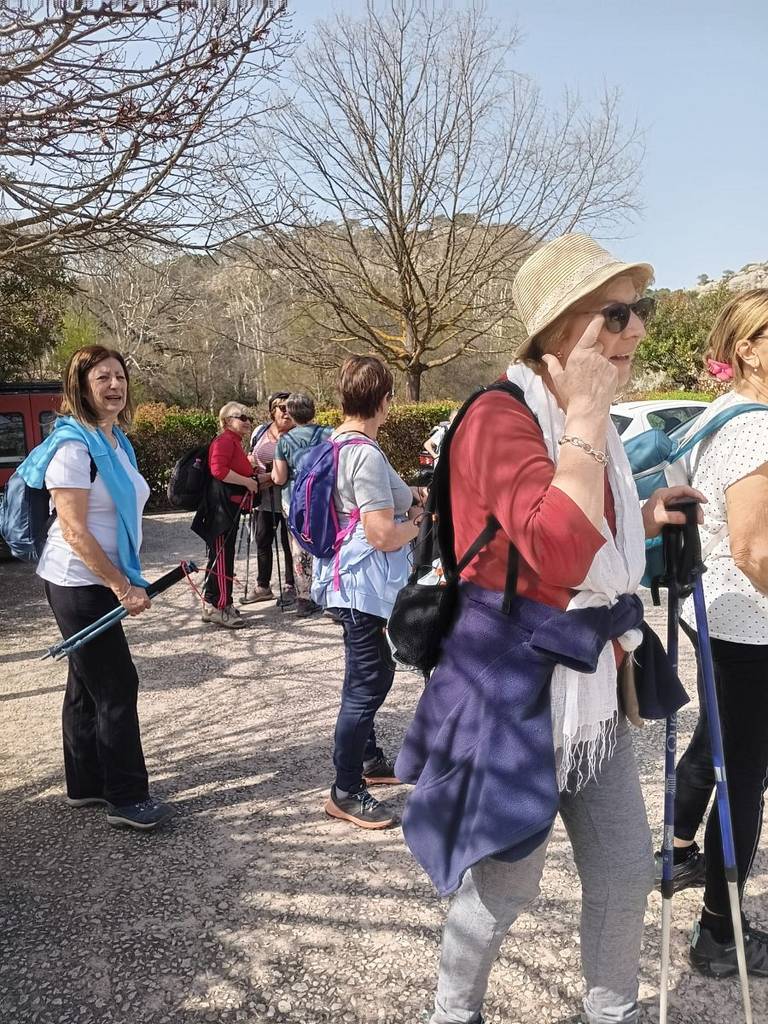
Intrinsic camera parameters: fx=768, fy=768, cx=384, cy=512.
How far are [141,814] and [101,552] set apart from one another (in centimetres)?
104

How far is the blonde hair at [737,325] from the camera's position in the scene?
2121 millimetres

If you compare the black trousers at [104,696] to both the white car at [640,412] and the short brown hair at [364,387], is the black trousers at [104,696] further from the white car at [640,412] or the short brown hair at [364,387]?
the white car at [640,412]

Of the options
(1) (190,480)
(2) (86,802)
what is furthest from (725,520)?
(1) (190,480)

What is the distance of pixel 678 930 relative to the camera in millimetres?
2416

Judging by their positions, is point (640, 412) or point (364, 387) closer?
point (364, 387)

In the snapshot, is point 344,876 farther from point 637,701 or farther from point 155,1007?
point 637,701

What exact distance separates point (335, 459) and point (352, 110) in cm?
1437

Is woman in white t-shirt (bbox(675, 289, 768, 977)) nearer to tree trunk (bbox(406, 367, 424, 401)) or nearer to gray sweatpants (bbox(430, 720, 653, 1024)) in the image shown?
gray sweatpants (bbox(430, 720, 653, 1024))

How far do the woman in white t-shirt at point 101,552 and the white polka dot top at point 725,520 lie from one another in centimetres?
200

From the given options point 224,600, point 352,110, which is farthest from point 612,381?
point 352,110

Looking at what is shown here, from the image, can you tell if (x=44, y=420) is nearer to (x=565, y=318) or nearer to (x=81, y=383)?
(x=81, y=383)

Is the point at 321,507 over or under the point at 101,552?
over

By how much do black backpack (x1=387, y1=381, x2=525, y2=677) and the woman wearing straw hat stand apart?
3 centimetres

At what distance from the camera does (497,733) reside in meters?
1.54
